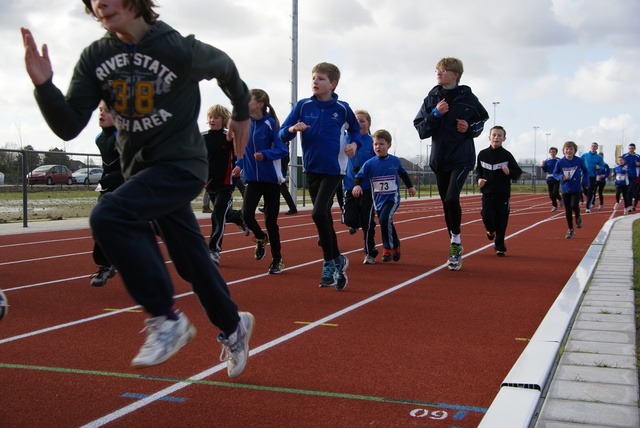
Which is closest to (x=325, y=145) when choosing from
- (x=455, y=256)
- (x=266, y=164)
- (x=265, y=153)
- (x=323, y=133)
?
(x=323, y=133)

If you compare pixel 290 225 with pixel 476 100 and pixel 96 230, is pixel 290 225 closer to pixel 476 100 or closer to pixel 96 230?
pixel 476 100

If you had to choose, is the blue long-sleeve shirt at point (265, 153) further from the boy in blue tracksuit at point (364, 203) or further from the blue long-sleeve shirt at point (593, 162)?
the blue long-sleeve shirt at point (593, 162)

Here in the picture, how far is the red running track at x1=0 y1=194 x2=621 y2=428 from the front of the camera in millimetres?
3195

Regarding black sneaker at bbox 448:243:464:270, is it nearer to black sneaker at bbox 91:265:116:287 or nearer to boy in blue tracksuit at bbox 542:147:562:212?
black sneaker at bbox 91:265:116:287

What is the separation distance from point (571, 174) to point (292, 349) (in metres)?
10.1

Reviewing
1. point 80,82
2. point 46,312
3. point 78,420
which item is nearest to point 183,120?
point 80,82

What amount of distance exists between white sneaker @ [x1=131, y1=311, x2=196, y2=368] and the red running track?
0.36 metres

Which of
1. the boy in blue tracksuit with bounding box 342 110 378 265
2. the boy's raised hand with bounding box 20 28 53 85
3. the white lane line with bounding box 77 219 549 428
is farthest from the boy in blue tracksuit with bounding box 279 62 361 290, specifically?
the boy's raised hand with bounding box 20 28 53 85

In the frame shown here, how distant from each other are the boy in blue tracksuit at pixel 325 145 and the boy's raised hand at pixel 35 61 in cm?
387

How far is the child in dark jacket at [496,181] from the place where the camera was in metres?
10.2

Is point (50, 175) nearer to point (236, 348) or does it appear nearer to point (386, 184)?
point (386, 184)

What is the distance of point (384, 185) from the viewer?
9234mm

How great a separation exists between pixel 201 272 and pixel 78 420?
0.82m

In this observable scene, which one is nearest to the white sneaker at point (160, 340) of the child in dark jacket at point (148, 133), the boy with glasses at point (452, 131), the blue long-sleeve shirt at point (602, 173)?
the child in dark jacket at point (148, 133)
